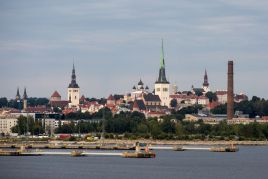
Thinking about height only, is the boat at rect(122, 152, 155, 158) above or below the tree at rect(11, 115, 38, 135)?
below

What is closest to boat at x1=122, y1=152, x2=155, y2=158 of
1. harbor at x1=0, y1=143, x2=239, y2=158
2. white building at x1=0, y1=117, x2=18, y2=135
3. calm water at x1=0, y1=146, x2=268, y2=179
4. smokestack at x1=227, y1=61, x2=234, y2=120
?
harbor at x1=0, y1=143, x2=239, y2=158

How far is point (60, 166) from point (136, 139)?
51451 mm

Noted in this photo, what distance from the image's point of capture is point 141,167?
80.2 m

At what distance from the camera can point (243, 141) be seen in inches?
5084

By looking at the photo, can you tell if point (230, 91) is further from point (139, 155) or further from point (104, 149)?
point (139, 155)

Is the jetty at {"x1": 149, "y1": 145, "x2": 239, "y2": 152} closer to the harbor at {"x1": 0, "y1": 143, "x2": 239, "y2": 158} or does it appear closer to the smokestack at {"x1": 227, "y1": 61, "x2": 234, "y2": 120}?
the harbor at {"x1": 0, "y1": 143, "x2": 239, "y2": 158}

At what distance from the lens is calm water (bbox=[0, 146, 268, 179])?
7300cm

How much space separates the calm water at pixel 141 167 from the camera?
7300cm

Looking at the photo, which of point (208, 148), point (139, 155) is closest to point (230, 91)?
point (208, 148)

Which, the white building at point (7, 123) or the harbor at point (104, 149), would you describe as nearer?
the harbor at point (104, 149)

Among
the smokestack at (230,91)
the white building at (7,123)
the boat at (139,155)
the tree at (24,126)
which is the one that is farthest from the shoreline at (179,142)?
the white building at (7,123)

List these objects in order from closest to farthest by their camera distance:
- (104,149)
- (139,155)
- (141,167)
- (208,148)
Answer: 1. (141,167)
2. (139,155)
3. (104,149)
4. (208,148)

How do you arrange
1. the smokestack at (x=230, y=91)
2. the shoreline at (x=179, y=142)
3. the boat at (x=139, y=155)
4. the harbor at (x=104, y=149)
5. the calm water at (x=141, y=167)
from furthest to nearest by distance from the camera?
the smokestack at (x=230, y=91), the shoreline at (x=179, y=142), the harbor at (x=104, y=149), the boat at (x=139, y=155), the calm water at (x=141, y=167)

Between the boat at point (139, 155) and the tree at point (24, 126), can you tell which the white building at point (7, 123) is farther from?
the boat at point (139, 155)
